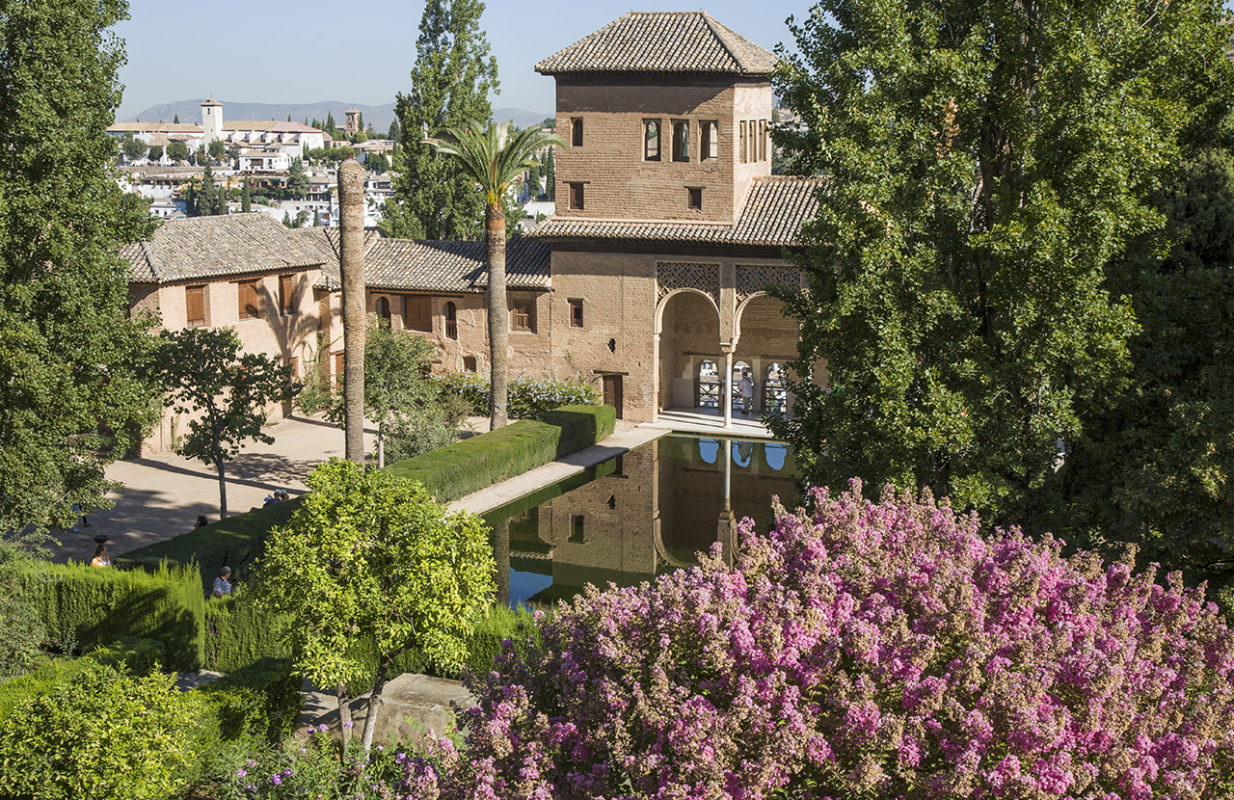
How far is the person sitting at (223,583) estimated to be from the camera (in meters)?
19.6

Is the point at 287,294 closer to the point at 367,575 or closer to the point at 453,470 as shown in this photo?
the point at 453,470

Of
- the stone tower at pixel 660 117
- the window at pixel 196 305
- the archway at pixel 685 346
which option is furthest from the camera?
the archway at pixel 685 346

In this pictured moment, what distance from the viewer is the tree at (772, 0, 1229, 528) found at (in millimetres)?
15664

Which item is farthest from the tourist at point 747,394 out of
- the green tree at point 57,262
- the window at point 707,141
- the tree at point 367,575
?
the tree at point 367,575

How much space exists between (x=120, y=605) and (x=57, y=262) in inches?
202

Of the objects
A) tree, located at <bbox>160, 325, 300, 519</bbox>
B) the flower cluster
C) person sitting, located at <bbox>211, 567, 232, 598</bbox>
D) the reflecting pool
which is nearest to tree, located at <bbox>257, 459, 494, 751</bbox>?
person sitting, located at <bbox>211, 567, 232, 598</bbox>

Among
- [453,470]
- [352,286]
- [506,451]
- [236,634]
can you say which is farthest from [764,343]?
[236,634]

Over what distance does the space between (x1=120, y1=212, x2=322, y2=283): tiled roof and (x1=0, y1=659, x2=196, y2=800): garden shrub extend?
2057 cm

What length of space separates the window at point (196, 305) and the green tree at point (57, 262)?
1331 centimetres

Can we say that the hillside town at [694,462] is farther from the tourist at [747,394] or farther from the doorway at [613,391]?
the tourist at [747,394]

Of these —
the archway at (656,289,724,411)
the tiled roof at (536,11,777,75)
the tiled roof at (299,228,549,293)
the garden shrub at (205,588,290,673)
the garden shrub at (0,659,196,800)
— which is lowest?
the garden shrub at (205,588,290,673)

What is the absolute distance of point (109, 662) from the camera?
52.4ft

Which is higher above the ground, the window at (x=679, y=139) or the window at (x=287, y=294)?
the window at (x=679, y=139)

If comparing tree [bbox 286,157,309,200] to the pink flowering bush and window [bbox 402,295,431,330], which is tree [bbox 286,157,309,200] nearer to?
window [bbox 402,295,431,330]
